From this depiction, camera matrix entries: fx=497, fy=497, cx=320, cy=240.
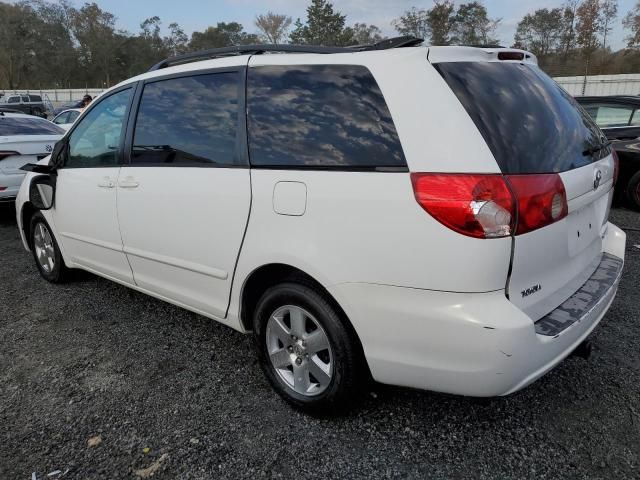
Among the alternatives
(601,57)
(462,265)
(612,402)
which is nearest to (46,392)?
(462,265)

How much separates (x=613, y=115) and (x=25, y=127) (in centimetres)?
871

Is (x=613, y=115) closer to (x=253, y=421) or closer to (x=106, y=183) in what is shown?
(x=106, y=183)

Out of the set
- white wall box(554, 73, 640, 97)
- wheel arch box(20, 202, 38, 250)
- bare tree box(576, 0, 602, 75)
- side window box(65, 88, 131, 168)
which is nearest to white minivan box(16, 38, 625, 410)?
side window box(65, 88, 131, 168)

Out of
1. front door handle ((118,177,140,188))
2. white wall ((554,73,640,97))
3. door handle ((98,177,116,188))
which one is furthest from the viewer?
white wall ((554,73,640,97))

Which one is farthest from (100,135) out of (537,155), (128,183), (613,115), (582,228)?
(613,115)

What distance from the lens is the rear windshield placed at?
1.91 m

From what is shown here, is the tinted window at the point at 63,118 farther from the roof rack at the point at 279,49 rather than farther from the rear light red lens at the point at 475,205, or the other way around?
the rear light red lens at the point at 475,205

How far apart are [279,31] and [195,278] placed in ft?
219

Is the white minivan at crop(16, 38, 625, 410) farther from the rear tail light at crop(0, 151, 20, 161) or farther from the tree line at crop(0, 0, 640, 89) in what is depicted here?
the tree line at crop(0, 0, 640, 89)

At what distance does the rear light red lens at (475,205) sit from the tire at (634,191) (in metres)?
6.15

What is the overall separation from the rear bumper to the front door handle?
163 centimetres

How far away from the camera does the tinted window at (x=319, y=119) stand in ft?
6.75

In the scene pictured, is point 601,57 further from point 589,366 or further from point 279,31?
point 589,366

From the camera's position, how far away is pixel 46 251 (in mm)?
4457
